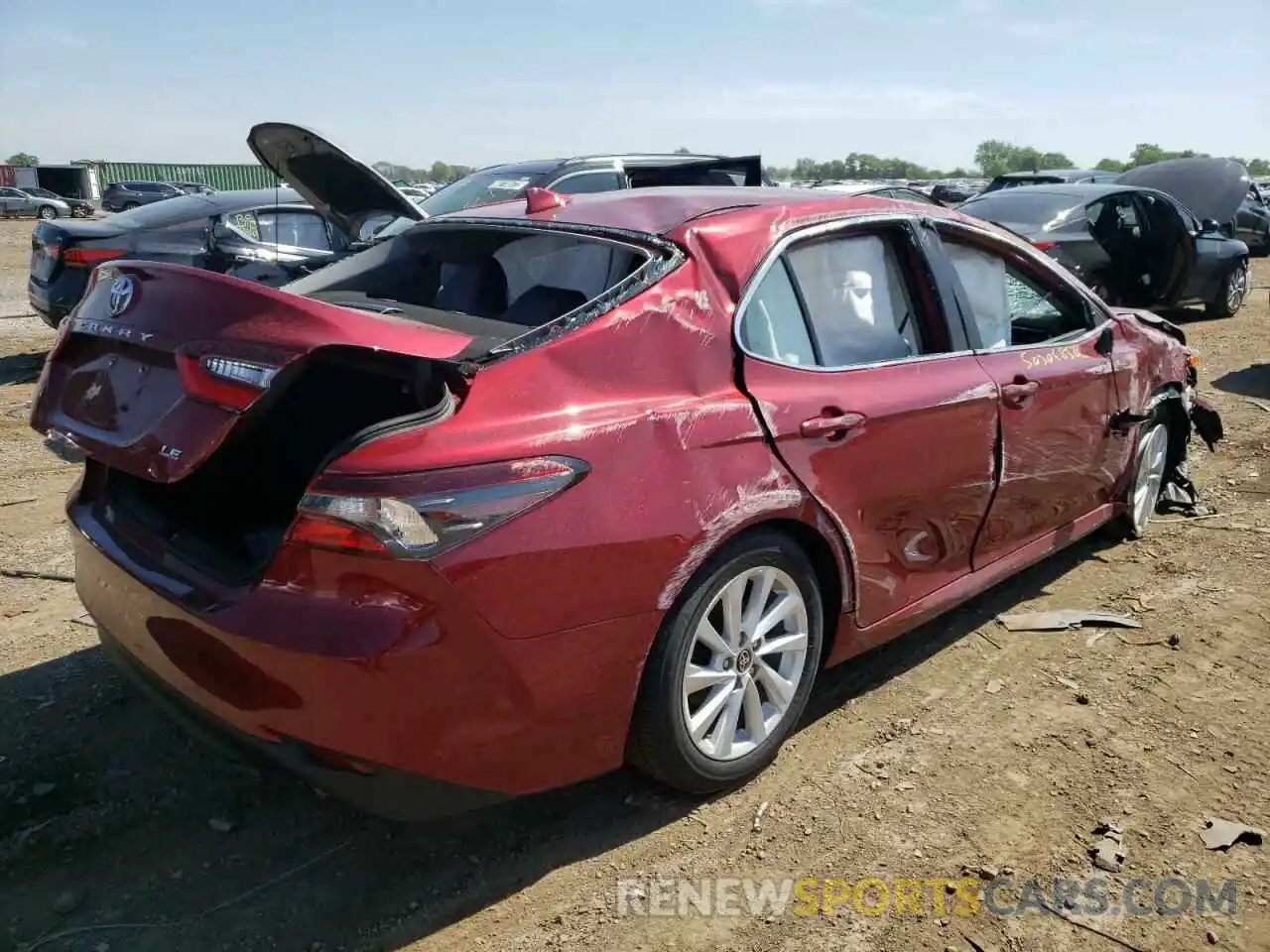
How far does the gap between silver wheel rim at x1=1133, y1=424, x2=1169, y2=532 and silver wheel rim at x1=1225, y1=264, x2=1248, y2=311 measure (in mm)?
8297

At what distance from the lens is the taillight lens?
2117mm

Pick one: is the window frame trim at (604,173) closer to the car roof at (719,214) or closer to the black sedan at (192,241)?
the black sedan at (192,241)

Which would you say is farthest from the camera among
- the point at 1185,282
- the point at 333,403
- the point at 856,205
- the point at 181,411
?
the point at 1185,282

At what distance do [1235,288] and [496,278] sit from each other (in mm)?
11946

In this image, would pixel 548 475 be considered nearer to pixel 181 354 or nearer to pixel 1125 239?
pixel 181 354

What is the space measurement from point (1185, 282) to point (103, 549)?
1104cm

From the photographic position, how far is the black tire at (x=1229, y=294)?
11844 millimetres

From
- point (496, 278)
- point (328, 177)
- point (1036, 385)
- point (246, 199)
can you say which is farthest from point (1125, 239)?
point (496, 278)

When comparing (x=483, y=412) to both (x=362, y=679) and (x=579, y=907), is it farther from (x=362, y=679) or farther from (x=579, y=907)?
(x=579, y=907)

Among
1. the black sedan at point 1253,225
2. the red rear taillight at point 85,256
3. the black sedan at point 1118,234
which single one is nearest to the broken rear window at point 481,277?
the red rear taillight at point 85,256

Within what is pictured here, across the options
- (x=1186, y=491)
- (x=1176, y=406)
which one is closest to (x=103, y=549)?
(x=1176, y=406)

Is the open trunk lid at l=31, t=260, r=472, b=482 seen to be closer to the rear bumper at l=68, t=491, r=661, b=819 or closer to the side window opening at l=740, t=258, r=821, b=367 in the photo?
the rear bumper at l=68, t=491, r=661, b=819

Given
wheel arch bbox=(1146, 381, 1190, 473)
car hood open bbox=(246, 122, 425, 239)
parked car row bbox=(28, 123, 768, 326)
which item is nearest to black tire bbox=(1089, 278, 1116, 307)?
parked car row bbox=(28, 123, 768, 326)

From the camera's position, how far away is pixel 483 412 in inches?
88.7
